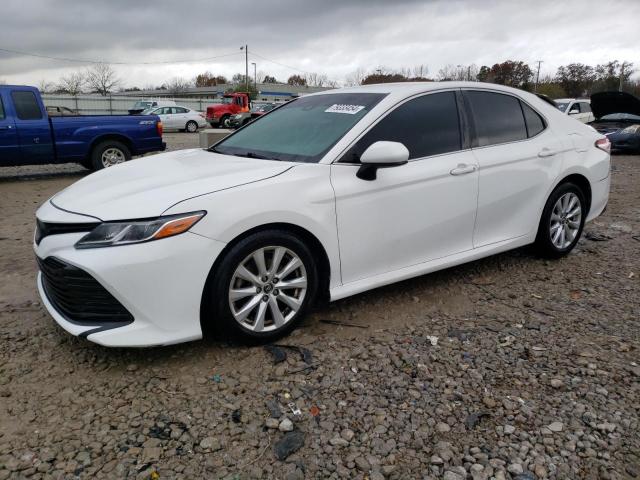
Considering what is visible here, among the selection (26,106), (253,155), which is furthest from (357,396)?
(26,106)

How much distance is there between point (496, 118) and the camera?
4176 millimetres

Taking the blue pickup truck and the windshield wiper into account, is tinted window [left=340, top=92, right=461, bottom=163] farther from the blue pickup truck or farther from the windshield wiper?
the blue pickup truck

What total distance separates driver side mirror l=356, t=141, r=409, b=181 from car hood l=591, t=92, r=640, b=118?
9.41 m

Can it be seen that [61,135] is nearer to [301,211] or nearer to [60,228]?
[60,228]

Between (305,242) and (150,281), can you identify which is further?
(305,242)

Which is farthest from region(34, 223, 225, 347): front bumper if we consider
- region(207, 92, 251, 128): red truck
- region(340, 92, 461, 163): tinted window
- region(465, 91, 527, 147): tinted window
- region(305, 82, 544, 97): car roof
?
region(207, 92, 251, 128): red truck

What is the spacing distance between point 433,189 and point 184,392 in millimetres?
2108

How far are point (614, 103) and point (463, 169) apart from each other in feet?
31.1

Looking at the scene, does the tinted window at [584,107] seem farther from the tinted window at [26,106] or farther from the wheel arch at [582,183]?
the tinted window at [26,106]

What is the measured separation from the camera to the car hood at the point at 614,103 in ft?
34.7

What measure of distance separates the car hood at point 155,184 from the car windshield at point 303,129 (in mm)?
188

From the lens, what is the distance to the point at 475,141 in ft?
13.0

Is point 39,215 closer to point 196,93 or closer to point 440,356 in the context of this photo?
point 440,356

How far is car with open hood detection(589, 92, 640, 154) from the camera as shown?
11.0 m
